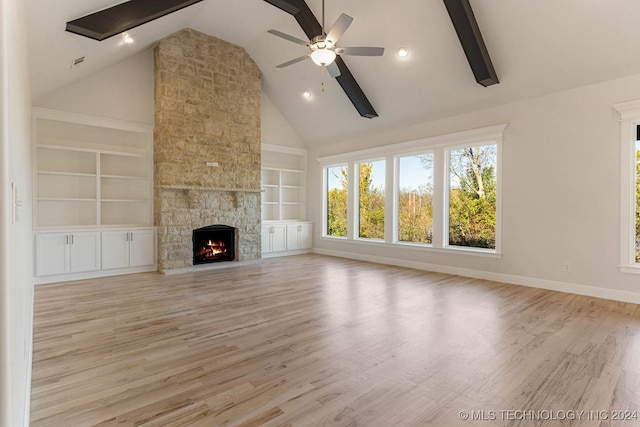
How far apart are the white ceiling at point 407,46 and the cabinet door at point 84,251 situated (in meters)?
2.38

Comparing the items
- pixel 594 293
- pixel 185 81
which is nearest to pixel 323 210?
pixel 185 81

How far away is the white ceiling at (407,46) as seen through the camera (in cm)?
418

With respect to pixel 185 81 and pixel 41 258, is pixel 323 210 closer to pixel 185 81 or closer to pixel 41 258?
pixel 185 81

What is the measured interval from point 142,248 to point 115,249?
466 millimetres

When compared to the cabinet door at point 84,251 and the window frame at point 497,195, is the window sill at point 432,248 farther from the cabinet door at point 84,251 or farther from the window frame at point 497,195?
the cabinet door at point 84,251

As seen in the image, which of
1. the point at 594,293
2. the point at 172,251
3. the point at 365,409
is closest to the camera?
the point at 365,409

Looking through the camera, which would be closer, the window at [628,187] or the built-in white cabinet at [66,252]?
the window at [628,187]

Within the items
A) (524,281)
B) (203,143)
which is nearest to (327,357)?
(524,281)

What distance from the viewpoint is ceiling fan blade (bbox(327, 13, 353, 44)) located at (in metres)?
3.82

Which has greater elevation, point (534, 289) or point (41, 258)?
point (41, 258)

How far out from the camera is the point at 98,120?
629 centimetres

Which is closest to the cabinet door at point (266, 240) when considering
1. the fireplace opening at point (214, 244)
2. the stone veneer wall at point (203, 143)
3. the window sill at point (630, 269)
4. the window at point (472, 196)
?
the stone veneer wall at point (203, 143)

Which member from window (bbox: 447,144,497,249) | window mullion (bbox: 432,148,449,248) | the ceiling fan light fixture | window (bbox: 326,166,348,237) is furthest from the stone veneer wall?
window (bbox: 447,144,497,249)

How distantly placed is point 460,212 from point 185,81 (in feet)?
19.8
